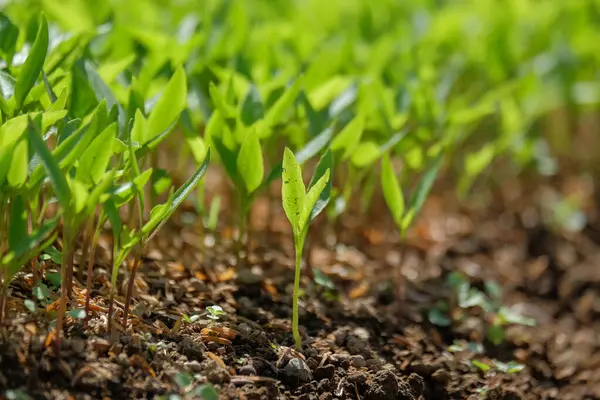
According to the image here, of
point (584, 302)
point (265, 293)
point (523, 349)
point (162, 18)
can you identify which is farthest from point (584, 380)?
point (162, 18)

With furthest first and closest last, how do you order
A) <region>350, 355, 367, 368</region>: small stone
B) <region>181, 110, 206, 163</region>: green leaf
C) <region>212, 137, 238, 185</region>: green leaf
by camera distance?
<region>181, 110, 206, 163</region>: green leaf → <region>212, 137, 238, 185</region>: green leaf → <region>350, 355, 367, 368</region>: small stone

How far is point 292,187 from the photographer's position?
5.40 ft

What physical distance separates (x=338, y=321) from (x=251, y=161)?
1.49ft

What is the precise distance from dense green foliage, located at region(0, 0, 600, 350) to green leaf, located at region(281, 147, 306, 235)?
3 cm

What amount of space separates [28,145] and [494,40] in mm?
1839

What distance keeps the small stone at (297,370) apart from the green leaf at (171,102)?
58 centimetres

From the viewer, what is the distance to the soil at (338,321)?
1569 mm

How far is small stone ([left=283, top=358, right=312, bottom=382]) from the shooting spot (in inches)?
66.3

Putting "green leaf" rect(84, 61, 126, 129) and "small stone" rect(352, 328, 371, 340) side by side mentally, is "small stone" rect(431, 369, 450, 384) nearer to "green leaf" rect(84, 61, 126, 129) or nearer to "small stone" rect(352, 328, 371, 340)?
"small stone" rect(352, 328, 371, 340)

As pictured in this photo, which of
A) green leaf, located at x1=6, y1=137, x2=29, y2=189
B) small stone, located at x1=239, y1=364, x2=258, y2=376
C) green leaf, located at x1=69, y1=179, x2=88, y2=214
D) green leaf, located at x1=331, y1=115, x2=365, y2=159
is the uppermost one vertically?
green leaf, located at x1=331, y1=115, x2=365, y2=159

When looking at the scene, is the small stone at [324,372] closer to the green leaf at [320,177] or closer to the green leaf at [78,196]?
the green leaf at [320,177]

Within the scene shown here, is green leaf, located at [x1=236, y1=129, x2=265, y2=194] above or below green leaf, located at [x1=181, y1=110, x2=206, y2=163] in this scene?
below

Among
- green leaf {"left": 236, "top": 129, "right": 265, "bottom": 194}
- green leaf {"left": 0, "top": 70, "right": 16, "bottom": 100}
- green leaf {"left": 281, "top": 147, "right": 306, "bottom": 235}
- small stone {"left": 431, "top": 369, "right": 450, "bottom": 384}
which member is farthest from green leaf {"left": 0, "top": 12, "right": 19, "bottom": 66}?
small stone {"left": 431, "top": 369, "right": 450, "bottom": 384}

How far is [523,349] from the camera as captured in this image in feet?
7.29
